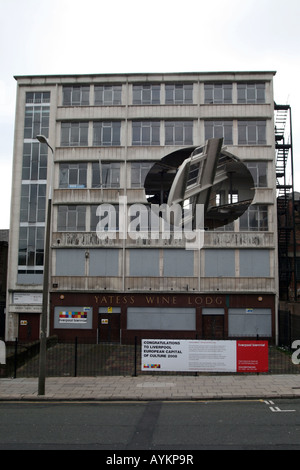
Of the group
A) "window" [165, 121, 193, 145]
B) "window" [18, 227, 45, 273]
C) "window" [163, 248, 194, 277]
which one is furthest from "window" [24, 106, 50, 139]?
"window" [163, 248, 194, 277]

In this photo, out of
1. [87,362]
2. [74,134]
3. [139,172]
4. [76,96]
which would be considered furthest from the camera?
[76,96]

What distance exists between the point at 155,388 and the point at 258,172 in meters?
21.9

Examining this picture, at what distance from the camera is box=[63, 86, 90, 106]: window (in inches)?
1359

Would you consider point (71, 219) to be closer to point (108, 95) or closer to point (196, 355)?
point (108, 95)

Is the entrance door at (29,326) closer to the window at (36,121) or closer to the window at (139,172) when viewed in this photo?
the window at (139,172)

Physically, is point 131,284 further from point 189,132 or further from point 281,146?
point 281,146

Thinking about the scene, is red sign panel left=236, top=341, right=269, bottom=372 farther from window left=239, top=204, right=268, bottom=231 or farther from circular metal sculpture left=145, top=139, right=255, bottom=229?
window left=239, top=204, right=268, bottom=231

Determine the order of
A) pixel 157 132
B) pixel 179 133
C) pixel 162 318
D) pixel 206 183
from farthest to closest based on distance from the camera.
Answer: pixel 157 132 → pixel 179 133 → pixel 206 183 → pixel 162 318

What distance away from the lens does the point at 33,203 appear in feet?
110

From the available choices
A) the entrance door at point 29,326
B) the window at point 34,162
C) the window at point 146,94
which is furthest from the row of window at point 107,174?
the entrance door at point 29,326

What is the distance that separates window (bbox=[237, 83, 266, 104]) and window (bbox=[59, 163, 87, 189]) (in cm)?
1428

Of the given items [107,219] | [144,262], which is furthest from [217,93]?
[144,262]

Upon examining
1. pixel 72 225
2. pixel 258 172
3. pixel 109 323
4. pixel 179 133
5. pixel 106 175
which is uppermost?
Answer: pixel 179 133
